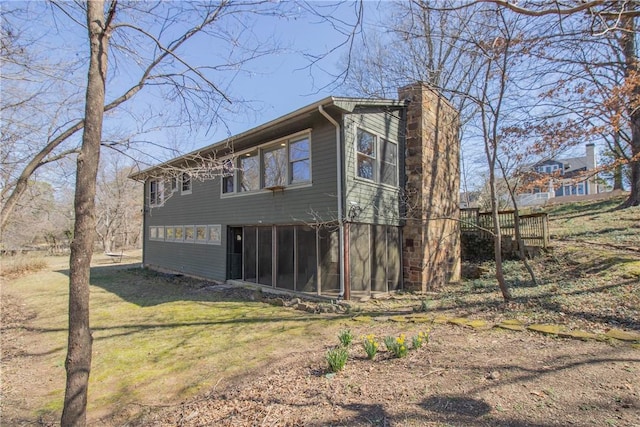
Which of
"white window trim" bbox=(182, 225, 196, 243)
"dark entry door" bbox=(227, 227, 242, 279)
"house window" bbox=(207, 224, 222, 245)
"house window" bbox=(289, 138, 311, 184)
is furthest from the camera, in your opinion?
"white window trim" bbox=(182, 225, 196, 243)

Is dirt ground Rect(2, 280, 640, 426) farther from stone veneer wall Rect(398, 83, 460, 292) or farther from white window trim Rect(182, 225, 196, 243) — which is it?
white window trim Rect(182, 225, 196, 243)

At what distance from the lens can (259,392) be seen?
11.6ft

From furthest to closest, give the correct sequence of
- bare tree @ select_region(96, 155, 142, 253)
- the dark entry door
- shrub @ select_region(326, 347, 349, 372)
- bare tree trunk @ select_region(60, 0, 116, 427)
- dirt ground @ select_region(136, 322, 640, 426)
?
bare tree @ select_region(96, 155, 142, 253), the dark entry door, shrub @ select_region(326, 347, 349, 372), bare tree trunk @ select_region(60, 0, 116, 427), dirt ground @ select_region(136, 322, 640, 426)

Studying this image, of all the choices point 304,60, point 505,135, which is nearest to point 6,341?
point 304,60

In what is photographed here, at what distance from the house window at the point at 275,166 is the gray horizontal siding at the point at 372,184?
7.06ft

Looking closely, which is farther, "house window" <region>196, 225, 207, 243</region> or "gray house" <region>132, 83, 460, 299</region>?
"house window" <region>196, 225, 207, 243</region>

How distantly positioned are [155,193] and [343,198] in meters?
11.5

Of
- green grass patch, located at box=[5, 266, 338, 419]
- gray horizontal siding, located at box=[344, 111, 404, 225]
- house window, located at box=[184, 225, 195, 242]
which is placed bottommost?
green grass patch, located at box=[5, 266, 338, 419]

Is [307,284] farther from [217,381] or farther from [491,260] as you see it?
[491,260]

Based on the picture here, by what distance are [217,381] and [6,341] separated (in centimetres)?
572

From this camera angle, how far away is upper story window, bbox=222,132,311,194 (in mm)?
8827

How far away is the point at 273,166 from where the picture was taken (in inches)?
384

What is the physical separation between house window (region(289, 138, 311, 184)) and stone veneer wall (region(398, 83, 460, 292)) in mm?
2888

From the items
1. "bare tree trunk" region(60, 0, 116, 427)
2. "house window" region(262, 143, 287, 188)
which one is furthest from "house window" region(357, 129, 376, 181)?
"bare tree trunk" region(60, 0, 116, 427)
